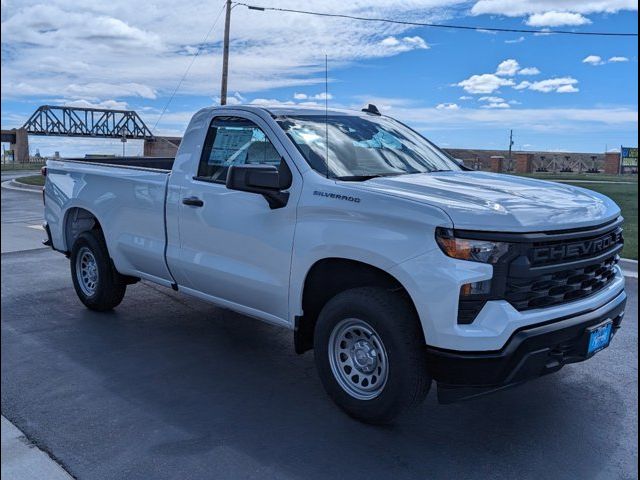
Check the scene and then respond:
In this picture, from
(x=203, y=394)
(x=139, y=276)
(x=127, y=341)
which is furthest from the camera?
(x=139, y=276)

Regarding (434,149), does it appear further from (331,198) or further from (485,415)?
(485,415)

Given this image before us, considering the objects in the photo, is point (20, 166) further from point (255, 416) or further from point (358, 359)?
point (358, 359)

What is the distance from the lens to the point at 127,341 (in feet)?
18.5

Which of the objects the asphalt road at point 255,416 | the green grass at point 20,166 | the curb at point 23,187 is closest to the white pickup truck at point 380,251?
the asphalt road at point 255,416

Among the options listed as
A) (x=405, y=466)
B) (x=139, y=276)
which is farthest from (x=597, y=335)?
(x=139, y=276)

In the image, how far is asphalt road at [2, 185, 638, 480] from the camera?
358cm

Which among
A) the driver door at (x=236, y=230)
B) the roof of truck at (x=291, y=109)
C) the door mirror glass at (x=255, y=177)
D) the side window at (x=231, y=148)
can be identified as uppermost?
the roof of truck at (x=291, y=109)

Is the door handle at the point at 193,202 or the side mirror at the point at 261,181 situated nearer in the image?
the side mirror at the point at 261,181

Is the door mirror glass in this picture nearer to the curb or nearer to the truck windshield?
the truck windshield

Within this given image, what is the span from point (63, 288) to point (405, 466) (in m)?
5.25

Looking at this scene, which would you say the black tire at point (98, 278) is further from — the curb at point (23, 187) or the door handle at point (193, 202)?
the curb at point (23, 187)

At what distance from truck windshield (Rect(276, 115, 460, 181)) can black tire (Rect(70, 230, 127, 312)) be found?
8.39 ft

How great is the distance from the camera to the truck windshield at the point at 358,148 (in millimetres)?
4520

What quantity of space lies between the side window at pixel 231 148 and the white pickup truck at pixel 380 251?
0.5 inches
